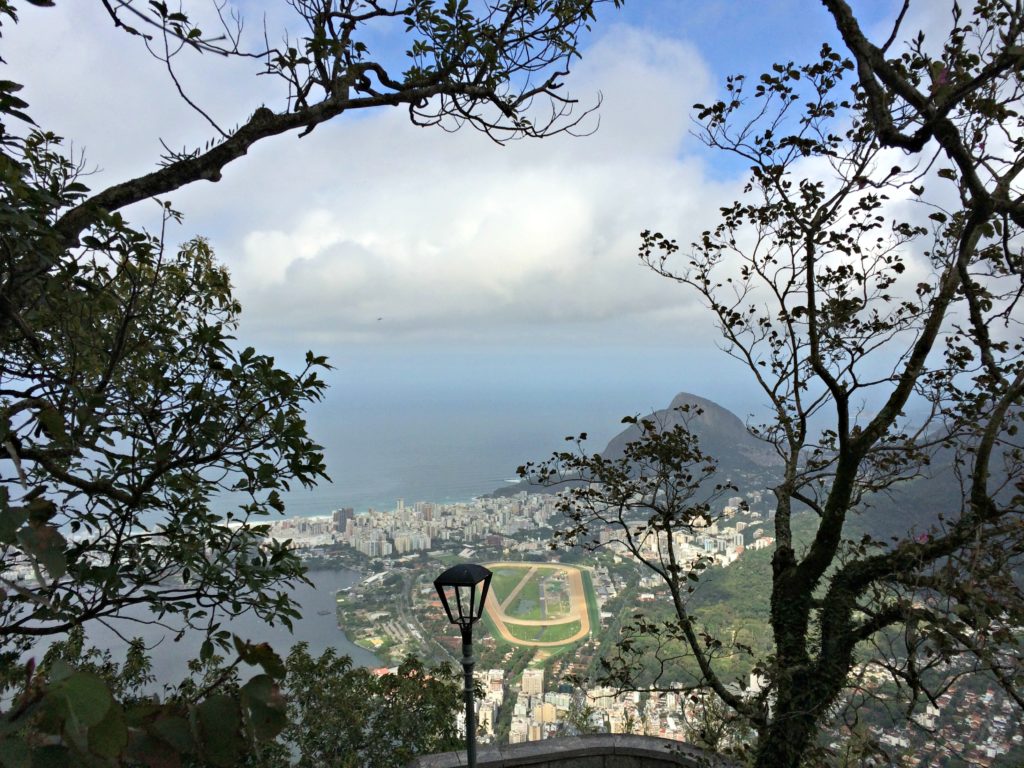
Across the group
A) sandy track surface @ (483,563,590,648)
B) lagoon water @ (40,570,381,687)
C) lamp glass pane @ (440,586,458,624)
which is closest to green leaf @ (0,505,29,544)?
lamp glass pane @ (440,586,458,624)

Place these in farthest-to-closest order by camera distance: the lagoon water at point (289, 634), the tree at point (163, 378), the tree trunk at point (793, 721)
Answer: the lagoon water at point (289, 634) → the tree trunk at point (793, 721) → the tree at point (163, 378)

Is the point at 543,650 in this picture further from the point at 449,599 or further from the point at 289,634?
the point at 449,599

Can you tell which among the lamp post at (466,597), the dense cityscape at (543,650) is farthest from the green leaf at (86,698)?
the dense cityscape at (543,650)

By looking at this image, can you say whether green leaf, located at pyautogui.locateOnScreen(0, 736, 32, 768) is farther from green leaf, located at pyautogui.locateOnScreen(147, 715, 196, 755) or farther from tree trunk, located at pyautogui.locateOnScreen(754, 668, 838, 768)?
tree trunk, located at pyautogui.locateOnScreen(754, 668, 838, 768)

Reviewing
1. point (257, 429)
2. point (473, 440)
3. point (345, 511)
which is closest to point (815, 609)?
point (257, 429)

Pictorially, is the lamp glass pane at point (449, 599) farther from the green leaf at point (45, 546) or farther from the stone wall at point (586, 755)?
the green leaf at point (45, 546)

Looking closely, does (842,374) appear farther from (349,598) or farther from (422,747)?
(349,598)
